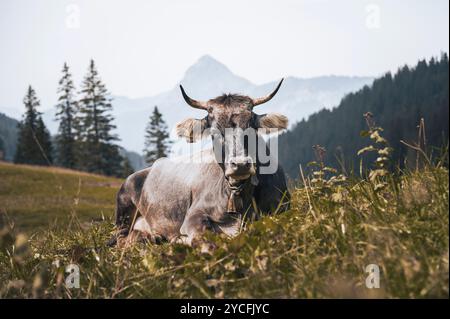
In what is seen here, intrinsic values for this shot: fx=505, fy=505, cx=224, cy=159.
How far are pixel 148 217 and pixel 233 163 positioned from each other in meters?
4.04

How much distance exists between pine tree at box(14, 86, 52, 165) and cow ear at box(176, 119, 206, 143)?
301 ft

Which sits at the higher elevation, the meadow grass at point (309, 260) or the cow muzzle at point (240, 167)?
the cow muzzle at point (240, 167)

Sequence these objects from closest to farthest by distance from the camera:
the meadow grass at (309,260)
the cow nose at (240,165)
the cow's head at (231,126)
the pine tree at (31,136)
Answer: the meadow grass at (309,260) → the cow nose at (240,165) → the cow's head at (231,126) → the pine tree at (31,136)

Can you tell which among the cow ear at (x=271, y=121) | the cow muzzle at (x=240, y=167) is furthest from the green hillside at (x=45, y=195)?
the cow muzzle at (x=240, y=167)

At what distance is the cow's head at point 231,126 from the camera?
21.8 ft

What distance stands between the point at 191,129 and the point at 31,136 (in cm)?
9480

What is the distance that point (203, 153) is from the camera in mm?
9633

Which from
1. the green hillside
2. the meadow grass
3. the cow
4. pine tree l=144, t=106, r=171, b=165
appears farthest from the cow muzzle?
pine tree l=144, t=106, r=171, b=165

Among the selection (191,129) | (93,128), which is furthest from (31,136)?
(191,129)

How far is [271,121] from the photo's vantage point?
317 inches

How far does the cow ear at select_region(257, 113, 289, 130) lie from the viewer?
26.2 feet

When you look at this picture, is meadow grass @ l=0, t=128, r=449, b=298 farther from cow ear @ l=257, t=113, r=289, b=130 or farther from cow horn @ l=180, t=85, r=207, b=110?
cow horn @ l=180, t=85, r=207, b=110

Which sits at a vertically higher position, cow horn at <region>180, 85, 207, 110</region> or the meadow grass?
cow horn at <region>180, 85, 207, 110</region>

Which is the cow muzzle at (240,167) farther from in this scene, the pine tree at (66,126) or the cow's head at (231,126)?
the pine tree at (66,126)
